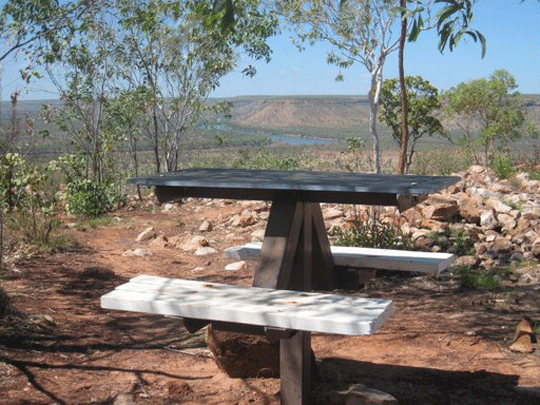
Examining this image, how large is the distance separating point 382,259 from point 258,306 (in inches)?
47.3

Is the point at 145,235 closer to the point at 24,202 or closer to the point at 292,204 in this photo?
the point at 24,202

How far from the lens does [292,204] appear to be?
10.3 ft

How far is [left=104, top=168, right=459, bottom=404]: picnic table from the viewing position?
2871 mm

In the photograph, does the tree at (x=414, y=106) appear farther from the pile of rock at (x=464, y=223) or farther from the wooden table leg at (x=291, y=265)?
the wooden table leg at (x=291, y=265)

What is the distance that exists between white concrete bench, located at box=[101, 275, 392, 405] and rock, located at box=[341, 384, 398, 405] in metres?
0.20

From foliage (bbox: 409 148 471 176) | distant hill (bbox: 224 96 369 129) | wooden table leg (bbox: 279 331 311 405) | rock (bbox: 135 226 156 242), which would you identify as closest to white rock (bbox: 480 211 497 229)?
rock (bbox: 135 226 156 242)

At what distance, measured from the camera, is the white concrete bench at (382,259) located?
3566 millimetres

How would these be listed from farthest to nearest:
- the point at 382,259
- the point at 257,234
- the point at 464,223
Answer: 1. the point at 257,234
2. the point at 464,223
3. the point at 382,259

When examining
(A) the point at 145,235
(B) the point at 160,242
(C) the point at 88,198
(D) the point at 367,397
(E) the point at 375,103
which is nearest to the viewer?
(D) the point at 367,397

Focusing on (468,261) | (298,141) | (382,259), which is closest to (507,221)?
(468,261)

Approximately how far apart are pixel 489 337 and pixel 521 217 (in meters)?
2.94

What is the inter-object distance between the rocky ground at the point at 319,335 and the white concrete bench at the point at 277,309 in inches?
11.0

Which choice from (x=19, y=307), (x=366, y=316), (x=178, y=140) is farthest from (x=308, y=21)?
(x=366, y=316)

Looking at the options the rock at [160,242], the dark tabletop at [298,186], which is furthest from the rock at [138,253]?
the dark tabletop at [298,186]
